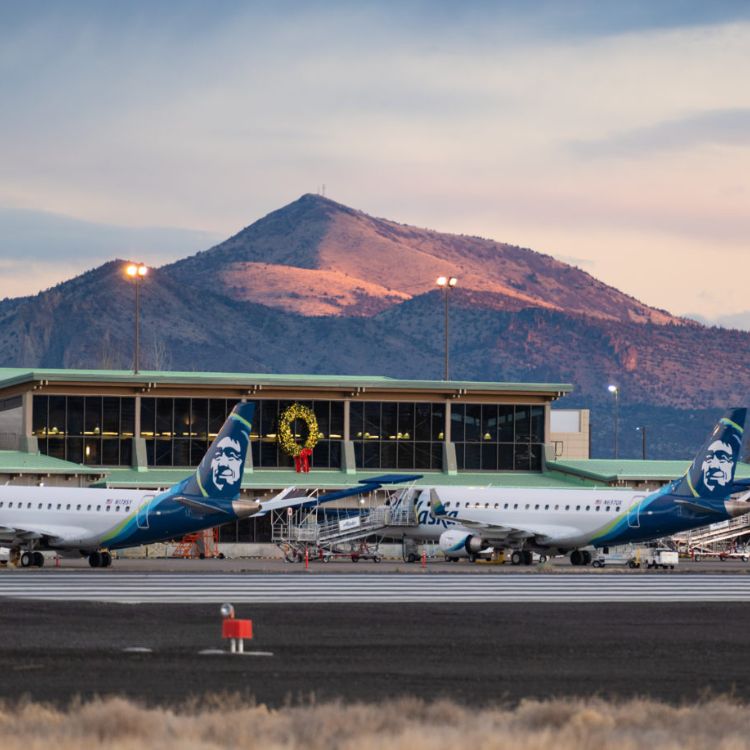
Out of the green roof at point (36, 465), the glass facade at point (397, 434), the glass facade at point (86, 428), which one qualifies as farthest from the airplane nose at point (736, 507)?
the glass facade at point (86, 428)

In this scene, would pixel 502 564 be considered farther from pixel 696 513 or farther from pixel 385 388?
pixel 385 388

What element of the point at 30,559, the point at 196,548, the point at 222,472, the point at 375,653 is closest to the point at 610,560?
the point at 222,472

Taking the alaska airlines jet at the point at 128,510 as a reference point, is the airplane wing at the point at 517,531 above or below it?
below

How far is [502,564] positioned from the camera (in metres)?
75.4

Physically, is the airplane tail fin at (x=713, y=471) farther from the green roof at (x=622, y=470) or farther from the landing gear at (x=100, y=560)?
the green roof at (x=622, y=470)

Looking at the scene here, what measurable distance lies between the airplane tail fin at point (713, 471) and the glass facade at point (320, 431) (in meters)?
34.6

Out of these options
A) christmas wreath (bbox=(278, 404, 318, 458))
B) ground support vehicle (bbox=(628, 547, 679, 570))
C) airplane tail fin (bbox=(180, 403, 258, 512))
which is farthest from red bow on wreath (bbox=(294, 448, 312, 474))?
airplane tail fin (bbox=(180, 403, 258, 512))

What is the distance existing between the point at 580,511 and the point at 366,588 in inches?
1076

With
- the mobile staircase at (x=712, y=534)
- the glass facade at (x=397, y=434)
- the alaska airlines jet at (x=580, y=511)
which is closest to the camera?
the alaska airlines jet at (x=580, y=511)

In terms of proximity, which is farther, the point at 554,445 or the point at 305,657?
the point at 554,445

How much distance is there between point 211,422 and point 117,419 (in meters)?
5.75

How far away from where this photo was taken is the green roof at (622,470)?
4008 inches

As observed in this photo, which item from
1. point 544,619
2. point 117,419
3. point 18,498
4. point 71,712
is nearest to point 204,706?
point 71,712

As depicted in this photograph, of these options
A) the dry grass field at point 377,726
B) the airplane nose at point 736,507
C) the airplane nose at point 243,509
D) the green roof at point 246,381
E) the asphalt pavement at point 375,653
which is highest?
the green roof at point 246,381
